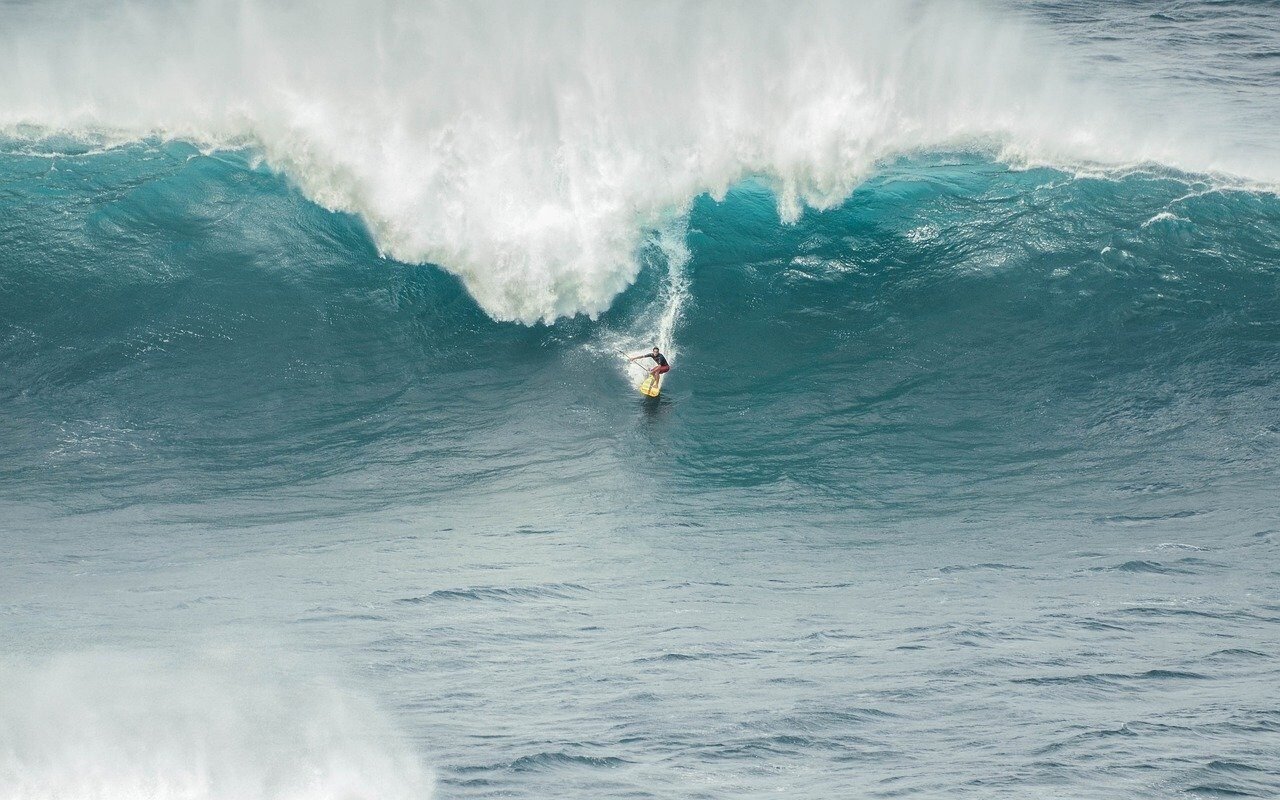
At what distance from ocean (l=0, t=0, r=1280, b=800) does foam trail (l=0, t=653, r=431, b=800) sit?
0.17ft

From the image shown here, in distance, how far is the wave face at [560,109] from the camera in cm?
2206

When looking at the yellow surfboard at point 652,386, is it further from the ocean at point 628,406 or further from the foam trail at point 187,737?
the foam trail at point 187,737

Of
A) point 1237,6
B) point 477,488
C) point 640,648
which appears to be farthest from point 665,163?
point 1237,6

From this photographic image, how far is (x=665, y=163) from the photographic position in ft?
77.0

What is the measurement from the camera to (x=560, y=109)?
73.8 feet

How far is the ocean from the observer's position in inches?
468

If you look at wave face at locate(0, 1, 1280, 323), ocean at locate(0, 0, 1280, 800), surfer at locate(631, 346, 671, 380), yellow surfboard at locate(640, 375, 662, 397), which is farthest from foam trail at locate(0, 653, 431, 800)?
wave face at locate(0, 1, 1280, 323)

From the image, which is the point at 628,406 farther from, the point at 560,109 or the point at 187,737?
the point at 187,737

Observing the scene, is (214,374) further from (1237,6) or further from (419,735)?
(1237,6)

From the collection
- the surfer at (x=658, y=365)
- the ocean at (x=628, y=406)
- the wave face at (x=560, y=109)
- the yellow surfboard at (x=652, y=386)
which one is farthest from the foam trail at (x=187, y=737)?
the wave face at (x=560, y=109)

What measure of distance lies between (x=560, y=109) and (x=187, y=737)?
49.0ft

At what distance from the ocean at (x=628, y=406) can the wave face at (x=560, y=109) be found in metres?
0.10

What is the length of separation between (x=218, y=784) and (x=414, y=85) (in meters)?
15.6

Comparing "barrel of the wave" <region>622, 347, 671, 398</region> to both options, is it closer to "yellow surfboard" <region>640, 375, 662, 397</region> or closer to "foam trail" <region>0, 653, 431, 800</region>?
"yellow surfboard" <region>640, 375, 662, 397</region>
